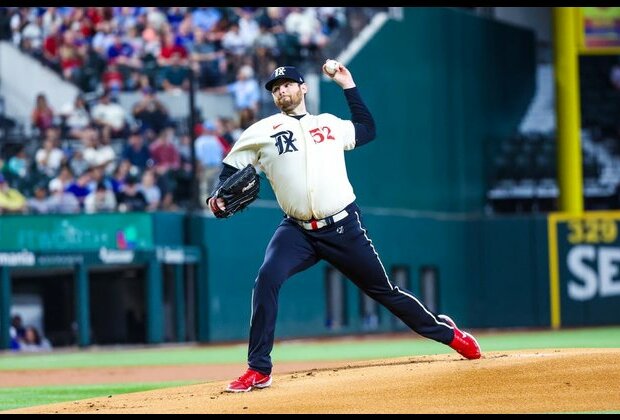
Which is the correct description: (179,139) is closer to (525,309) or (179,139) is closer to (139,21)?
(139,21)

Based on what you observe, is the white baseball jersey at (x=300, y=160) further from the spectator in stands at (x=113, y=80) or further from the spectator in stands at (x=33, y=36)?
the spectator in stands at (x=33, y=36)

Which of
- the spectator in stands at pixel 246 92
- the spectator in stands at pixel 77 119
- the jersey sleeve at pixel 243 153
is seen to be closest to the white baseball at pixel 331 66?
the jersey sleeve at pixel 243 153

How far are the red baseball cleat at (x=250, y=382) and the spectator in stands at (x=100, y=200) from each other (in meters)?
11.1

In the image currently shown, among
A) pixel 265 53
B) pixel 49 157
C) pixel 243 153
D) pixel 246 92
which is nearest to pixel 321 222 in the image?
pixel 243 153

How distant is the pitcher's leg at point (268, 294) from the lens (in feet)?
28.0

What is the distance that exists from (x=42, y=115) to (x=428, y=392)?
499 inches

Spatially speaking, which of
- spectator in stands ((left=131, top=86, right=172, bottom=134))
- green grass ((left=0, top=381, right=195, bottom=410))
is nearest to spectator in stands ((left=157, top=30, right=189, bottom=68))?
spectator in stands ((left=131, top=86, right=172, bottom=134))

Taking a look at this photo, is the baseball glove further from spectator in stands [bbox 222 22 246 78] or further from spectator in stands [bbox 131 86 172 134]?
spectator in stands [bbox 222 22 246 78]

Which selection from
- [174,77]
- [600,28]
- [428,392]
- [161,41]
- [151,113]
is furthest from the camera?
[600,28]

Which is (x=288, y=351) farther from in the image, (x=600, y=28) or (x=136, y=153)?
(x=600, y=28)

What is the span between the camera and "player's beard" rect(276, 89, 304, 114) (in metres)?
8.73

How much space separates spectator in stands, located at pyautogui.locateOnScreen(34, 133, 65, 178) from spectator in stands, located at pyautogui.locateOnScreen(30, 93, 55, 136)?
166 mm

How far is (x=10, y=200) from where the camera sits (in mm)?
19016

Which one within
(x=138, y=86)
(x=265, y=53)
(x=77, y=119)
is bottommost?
(x=77, y=119)
